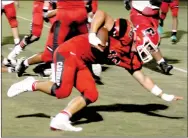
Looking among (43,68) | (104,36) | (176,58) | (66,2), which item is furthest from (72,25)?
(176,58)

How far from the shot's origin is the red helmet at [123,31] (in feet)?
21.1

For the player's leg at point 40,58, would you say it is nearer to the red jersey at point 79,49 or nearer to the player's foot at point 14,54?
the player's foot at point 14,54

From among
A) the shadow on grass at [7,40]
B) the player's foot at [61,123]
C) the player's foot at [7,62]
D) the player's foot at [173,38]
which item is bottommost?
the player's foot at [173,38]

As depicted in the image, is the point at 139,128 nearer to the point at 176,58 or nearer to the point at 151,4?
the point at 151,4

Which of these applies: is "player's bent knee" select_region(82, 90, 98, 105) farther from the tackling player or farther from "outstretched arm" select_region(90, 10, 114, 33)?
"outstretched arm" select_region(90, 10, 114, 33)

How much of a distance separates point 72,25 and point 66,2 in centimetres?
36

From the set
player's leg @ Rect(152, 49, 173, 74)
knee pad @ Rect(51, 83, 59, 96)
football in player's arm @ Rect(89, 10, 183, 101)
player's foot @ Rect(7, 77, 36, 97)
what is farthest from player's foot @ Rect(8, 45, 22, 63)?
knee pad @ Rect(51, 83, 59, 96)

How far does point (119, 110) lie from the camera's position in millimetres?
7359

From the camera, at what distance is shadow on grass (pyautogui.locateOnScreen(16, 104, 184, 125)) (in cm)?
684

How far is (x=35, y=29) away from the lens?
10.6 m

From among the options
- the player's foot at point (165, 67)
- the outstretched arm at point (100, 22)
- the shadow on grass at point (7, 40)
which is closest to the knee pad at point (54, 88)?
the outstretched arm at point (100, 22)

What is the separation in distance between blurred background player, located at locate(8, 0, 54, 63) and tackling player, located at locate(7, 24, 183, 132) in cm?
362

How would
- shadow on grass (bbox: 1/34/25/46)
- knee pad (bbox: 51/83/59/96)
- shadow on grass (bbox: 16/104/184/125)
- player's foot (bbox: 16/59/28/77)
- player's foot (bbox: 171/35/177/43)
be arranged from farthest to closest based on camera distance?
player's foot (bbox: 171/35/177/43), shadow on grass (bbox: 1/34/25/46), player's foot (bbox: 16/59/28/77), shadow on grass (bbox: 16/104/184/125), knee pad (bbox: 51/83/59/96)

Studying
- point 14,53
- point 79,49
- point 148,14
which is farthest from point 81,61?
point 14,53
